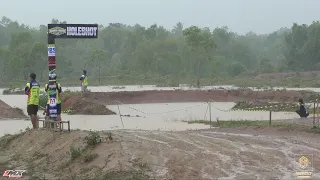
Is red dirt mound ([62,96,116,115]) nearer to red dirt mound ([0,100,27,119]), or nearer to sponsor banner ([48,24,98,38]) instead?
red dirt mound ([0,100,27,119])

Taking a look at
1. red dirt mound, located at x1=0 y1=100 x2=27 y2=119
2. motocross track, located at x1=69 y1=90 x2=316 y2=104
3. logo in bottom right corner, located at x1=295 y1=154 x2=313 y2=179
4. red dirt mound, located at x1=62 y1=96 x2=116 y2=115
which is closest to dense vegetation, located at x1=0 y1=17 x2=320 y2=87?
motocross track, located at x1=69 y1=90 x2=316 y2=104

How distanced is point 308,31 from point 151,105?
178 feet

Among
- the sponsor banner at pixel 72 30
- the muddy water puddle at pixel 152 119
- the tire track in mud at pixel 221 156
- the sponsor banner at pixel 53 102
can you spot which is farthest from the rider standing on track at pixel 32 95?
the muddy water puddle at pixel 152 119

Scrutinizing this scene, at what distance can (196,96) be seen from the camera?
133ft

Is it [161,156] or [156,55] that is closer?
[161,156]

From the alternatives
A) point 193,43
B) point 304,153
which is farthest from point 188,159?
point 193,43

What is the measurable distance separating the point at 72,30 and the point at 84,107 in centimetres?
1384

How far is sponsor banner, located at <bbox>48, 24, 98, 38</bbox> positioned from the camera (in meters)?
15.9

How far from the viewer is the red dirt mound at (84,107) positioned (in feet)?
94.6

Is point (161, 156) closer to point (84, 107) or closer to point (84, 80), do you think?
point (84, 107)

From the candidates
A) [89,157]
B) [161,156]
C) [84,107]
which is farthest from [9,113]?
[161,156]

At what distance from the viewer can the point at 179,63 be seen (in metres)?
80.9

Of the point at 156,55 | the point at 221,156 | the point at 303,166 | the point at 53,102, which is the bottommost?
the point at 303,166

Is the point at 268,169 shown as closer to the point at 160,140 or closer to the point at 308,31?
the point at 160,140
